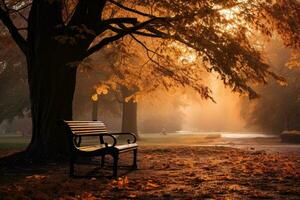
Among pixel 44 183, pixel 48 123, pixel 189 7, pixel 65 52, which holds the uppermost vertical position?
pixel 189 7

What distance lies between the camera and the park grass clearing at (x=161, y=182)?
706cm

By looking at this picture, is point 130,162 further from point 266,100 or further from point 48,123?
point 266,100

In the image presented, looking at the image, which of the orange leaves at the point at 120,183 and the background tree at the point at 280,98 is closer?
the orange leaves at the point at 120,183

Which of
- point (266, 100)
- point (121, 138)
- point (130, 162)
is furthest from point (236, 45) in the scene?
point (266, 100)

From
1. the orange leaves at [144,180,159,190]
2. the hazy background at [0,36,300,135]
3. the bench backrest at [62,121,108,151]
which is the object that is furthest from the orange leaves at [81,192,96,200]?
the hazy background at [0,36,300,135]

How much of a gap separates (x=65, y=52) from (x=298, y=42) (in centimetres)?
679

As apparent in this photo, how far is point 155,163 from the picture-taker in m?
12.3

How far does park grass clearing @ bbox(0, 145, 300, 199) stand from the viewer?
7.06 m

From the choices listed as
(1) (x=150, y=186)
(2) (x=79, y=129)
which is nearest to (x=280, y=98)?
(2) (x=79, y=129)

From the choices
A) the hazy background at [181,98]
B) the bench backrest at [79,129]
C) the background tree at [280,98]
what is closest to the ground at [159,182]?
the bench backrest at [79,129]

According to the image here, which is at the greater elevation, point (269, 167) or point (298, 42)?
point (298, 42)

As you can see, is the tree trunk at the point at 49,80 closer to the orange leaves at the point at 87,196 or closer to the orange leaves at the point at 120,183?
the orange leaves at the point at 120,183

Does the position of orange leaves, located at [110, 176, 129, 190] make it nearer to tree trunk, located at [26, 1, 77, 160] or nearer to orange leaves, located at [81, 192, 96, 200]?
orange leaves, located at [81, 192, 96, 200]

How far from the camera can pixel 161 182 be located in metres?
8.47
